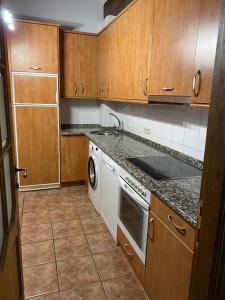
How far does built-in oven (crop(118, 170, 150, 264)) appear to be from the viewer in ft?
5.10

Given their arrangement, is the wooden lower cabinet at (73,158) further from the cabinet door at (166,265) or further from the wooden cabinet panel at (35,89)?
the cabinet door at (166,265)

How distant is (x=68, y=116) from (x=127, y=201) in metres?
2.40

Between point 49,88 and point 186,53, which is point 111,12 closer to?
point 49,88

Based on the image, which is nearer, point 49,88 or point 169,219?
point 169,219

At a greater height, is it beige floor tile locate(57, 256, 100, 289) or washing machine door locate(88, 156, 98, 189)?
washing machine door locate(88, 156, 98, 189)

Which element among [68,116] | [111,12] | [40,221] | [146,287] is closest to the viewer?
[146,287]

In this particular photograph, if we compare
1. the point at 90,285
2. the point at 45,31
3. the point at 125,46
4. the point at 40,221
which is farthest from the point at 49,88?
the point at 90,285

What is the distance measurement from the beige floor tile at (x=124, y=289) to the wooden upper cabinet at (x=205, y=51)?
1.45m

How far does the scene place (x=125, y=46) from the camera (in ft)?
8.02

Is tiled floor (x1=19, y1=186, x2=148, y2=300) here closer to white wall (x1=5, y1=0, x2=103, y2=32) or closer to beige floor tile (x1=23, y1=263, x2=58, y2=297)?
beige floor tile (x1=23, y1=263, x2=58, y2=297)

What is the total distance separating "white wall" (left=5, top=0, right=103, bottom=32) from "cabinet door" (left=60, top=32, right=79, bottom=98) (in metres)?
0.39

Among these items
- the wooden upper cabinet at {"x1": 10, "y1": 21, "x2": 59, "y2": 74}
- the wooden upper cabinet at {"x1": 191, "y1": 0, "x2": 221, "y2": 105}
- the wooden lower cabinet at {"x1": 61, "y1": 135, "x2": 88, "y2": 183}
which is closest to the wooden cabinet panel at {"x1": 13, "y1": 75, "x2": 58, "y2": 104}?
the wooden upper cabinet at {"x1": 10, "y1": 21, "x2": 59, "y2": 74}

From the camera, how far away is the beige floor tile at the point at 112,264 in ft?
6.26

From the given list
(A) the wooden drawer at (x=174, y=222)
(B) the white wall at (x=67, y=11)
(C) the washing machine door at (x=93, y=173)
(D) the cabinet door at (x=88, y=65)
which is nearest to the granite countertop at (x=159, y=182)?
(A) the wooden drawer at (x=174, y=222)
